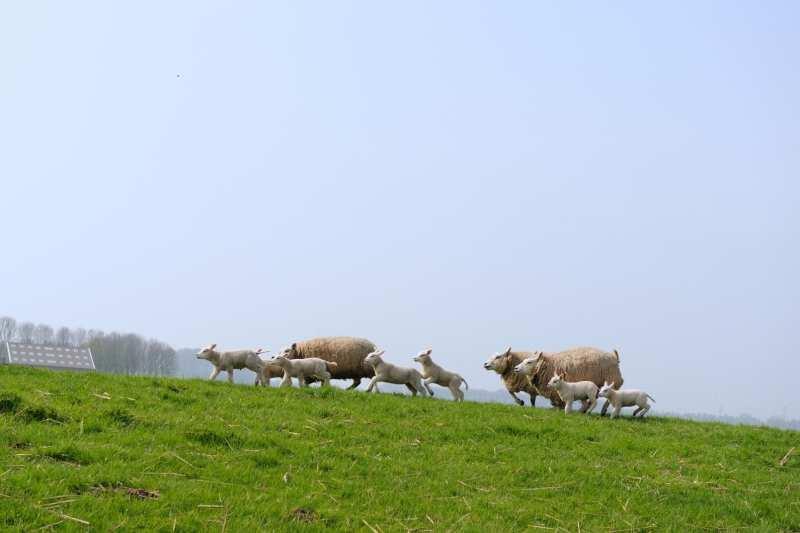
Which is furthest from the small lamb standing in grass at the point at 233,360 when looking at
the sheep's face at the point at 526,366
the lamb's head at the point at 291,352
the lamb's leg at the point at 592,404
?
the lamb's leg at the point at 592,404

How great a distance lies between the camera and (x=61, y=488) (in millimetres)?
9844

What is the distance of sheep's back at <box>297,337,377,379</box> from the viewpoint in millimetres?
25703

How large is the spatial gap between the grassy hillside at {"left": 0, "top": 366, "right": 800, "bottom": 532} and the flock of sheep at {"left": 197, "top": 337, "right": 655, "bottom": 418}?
213 cm

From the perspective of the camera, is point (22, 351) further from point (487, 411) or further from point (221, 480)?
point (221, 480)

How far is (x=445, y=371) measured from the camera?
21.9 metres

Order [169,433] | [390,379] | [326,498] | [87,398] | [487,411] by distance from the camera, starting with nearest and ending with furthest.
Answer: [326,498]
[169,433]
[87,398]
[487,411]
[390,379]

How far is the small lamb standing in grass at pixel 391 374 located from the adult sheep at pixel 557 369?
3.53m

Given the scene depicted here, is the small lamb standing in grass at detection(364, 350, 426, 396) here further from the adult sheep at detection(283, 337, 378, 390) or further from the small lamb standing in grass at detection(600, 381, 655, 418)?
the small lamb standing in grass at detection(600, 381, 655, 418)

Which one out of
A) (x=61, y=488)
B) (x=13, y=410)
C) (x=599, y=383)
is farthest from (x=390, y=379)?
(x=61, y=488)

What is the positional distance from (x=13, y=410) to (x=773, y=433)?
14.9 meters

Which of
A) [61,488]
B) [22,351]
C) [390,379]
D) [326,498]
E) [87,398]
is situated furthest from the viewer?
[22,351]

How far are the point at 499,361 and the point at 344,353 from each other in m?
4.53

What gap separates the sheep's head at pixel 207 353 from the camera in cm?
2083

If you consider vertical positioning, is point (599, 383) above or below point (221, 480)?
above
